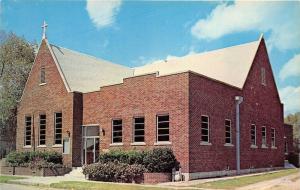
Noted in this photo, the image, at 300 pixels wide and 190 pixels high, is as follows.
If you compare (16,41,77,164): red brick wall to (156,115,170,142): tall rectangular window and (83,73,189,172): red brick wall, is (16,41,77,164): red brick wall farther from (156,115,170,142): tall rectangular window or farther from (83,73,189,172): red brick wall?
(156,115,170,142): tall rectangular window

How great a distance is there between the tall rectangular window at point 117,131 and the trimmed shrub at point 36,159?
14.6 ft

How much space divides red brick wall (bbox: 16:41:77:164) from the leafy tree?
7391 millimetres

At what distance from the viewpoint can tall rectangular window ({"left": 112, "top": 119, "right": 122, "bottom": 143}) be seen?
89.3ft

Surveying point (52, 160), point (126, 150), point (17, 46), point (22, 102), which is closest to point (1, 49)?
point (17, 46)

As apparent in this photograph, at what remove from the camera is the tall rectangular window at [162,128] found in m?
24.4

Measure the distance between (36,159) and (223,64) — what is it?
1520 cm

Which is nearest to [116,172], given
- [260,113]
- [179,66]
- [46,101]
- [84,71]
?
[46,101]

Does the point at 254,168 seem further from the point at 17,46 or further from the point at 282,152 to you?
the point at 17,46

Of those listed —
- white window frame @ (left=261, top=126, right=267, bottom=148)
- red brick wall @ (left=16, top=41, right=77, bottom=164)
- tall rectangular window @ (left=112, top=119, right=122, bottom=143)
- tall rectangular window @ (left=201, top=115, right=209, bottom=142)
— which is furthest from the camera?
white window frame @ (left=261, top=126, right=267, bottom=148)

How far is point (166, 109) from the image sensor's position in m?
24.3

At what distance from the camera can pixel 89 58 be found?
37.2 meters

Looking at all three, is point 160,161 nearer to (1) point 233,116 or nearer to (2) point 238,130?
(1) point 233,116

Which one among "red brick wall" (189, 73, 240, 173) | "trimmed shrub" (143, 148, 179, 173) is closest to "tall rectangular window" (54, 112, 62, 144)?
"trimmed shrub" (143, 148, 179, 173)

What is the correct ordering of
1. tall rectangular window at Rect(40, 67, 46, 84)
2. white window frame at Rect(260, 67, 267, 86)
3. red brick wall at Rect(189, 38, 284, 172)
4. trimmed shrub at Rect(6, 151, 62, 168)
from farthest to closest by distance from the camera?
white window frame at Rect(260, 67, 267, 86)
tall rectangular window at Rect(40, 67, 46, 84)
trimmed shrub at Rect(6, 151, 62, 168)
red brick wall at Rect(189, 38, 284, 172)
